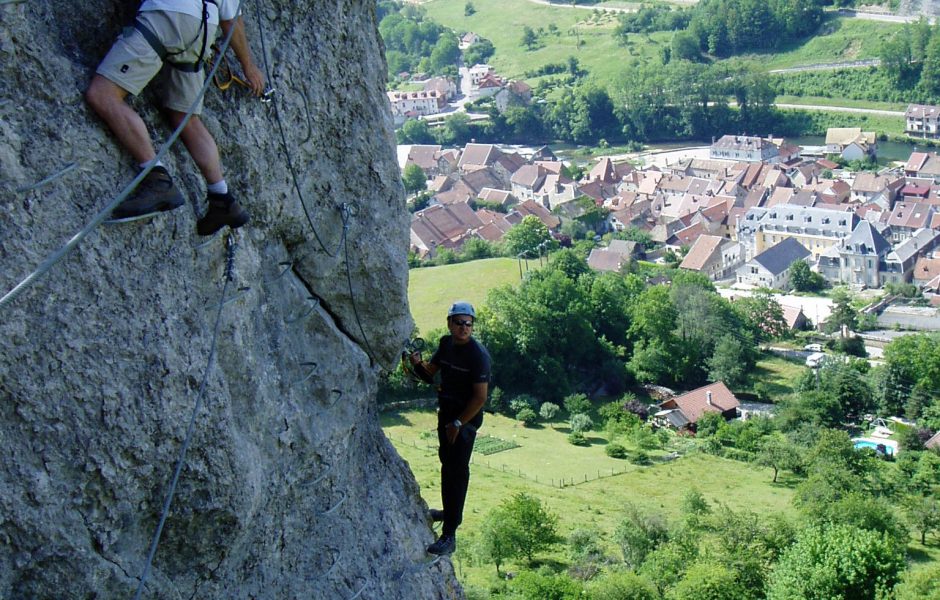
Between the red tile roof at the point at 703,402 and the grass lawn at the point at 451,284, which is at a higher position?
the grass lawn at the point at 451,284

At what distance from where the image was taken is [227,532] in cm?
457

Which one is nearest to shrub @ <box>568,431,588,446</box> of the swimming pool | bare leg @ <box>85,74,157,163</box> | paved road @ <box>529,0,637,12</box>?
the swimming pool

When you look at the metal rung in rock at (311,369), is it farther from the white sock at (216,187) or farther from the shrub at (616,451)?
the shrub at (616,451)

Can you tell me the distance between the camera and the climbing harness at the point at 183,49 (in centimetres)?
407

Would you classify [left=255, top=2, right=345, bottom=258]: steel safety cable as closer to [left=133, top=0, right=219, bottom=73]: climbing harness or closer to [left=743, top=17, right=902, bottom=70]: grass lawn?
[left=133, top=0, right=219, bottom=73]: climbing harness

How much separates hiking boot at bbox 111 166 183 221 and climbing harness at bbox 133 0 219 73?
0.47 metres

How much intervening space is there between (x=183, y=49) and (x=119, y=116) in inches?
18.1

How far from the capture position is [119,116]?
3961 mm

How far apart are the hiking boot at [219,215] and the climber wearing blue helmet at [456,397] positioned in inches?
70.4

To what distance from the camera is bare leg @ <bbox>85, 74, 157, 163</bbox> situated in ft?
12.8

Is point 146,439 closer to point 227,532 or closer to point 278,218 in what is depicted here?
point 227,532

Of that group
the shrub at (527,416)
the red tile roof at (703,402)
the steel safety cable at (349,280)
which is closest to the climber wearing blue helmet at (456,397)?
the steel safety cable at (349,280)

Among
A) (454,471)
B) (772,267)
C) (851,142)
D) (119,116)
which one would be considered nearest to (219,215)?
(119,116)

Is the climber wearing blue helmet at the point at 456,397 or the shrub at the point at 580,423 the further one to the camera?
the shrub at the point at 580,423
